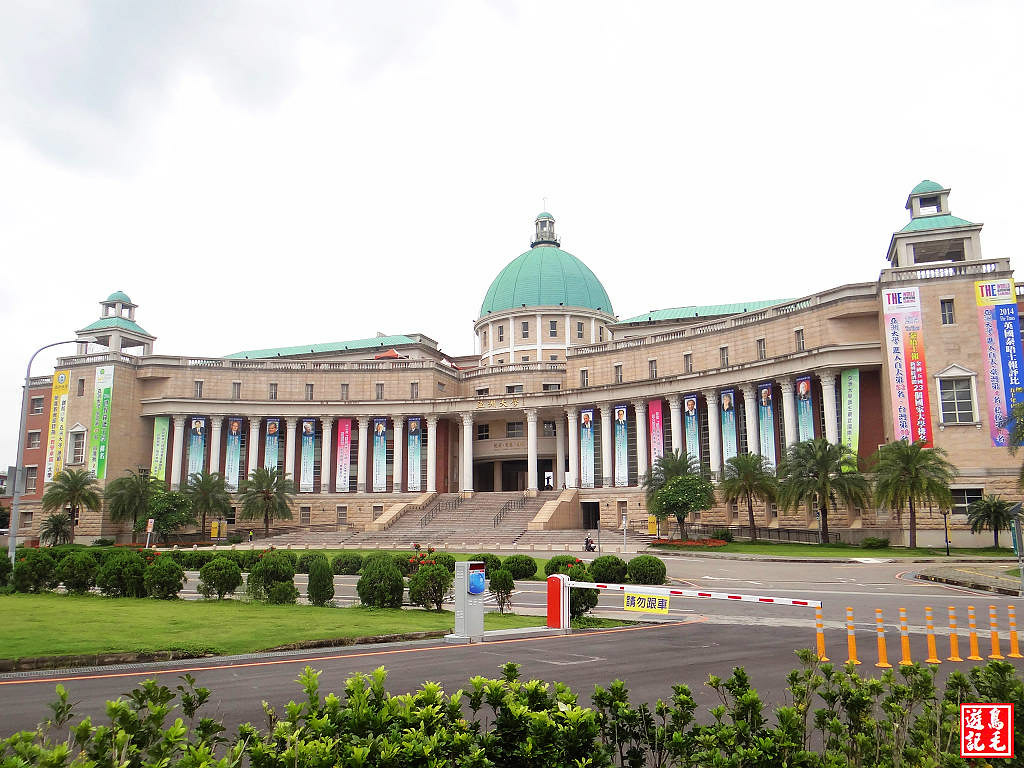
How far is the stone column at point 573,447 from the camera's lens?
69.4 meters

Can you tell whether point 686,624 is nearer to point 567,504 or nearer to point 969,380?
point 969,380

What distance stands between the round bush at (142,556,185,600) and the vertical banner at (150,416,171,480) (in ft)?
178

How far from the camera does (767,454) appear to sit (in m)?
57.6

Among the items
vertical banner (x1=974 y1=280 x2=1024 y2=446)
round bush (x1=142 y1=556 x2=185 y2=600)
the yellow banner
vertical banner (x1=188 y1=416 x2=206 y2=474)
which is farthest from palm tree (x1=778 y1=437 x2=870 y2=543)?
vertical banner (x1=188 y1=416 x2=206 y2=474)

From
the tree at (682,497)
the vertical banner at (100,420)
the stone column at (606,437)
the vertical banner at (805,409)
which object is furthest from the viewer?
the vertical banner at (100,420)

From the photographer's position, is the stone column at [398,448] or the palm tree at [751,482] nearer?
the palm tree at [751,482]

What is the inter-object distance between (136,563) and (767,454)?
46.3m

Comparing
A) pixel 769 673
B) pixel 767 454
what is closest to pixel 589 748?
pixel 769 673

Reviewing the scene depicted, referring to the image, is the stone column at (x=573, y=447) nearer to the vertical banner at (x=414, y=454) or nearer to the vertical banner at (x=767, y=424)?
the vertical banner at (x=414, y=454)

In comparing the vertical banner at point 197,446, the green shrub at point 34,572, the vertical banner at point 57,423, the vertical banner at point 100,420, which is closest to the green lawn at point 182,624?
the green shrub at point 34,572

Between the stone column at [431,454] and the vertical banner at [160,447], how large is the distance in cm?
2544

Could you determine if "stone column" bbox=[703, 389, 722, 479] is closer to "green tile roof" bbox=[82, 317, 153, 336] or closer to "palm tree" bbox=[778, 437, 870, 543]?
"palm tree" bbox=[778, 437, 870, 543]

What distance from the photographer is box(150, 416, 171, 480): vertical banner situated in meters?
72.7

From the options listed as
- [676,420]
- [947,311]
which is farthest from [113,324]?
[947,311]
